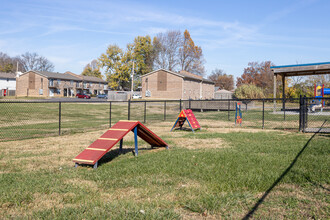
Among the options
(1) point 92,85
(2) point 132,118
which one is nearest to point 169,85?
(2) point 132,118

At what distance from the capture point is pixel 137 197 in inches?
170

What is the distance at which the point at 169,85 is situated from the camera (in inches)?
2147

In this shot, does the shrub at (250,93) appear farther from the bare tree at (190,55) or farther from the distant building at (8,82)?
the distant building at (8,82)

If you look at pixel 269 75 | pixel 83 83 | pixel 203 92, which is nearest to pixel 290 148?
pixel 203 92

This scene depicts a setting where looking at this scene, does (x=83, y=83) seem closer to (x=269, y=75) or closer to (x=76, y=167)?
(x=269, y=75)

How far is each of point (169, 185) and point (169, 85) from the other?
50.0 metres

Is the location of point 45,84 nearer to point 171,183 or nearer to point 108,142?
point 108,142

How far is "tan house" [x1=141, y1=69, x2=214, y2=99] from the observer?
176 ft

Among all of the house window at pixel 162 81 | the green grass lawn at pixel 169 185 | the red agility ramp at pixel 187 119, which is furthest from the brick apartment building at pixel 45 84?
the green grass lawn at pixel 169 185

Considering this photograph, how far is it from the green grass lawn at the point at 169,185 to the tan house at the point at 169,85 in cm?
4590

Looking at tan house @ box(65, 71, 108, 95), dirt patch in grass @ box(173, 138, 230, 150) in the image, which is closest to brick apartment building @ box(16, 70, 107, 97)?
tan house @ box(65, 71, 108, 95)

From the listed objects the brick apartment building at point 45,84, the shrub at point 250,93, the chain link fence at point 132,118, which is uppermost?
the brick apartment building at point 45,84

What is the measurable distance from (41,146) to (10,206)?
5.41 meters

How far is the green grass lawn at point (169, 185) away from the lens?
3.80 m
